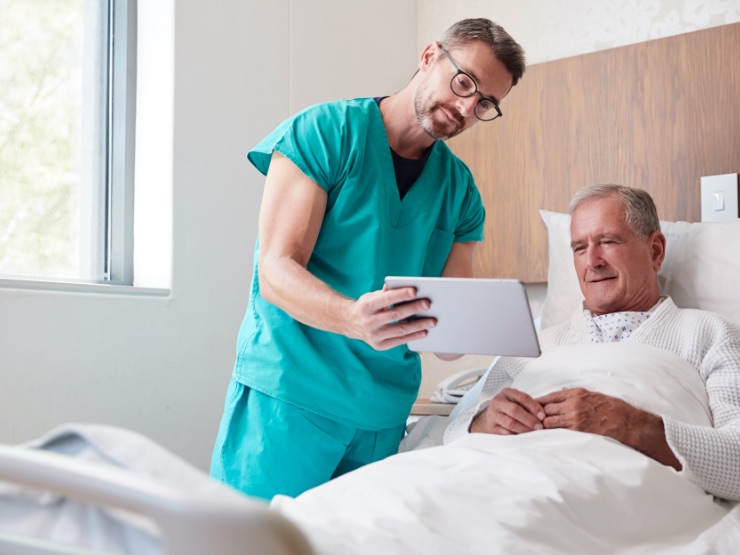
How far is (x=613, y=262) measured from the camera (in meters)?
2.02

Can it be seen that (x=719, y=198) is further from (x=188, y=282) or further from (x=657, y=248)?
Answer: (x=188, y=282)

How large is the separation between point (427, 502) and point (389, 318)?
0.34 m

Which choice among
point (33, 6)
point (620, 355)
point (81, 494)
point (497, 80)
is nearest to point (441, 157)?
point (497, 80)

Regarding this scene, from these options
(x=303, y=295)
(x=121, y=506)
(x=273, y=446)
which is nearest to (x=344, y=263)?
(x=303, y=295)

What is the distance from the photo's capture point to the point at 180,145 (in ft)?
7.87

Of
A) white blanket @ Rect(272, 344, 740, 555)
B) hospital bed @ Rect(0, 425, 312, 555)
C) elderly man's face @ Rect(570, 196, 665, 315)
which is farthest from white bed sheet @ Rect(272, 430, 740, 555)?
elderly man's face @ Rect(570, 196, 665, 315)

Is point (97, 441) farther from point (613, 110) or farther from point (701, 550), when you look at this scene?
point (613, 110)

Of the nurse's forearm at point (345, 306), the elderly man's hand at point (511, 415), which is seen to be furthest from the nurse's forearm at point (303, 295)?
the elderly man's hand at point (511, 415)

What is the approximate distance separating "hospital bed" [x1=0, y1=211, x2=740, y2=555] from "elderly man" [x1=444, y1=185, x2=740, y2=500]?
0.08 m

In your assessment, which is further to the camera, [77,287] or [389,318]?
[77,287]

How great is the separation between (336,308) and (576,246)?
3.10 ft

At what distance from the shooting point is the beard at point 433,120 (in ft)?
5.75

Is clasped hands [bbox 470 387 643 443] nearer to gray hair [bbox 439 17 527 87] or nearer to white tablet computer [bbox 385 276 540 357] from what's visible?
white tablet computer [bbox 385 276 540 357]

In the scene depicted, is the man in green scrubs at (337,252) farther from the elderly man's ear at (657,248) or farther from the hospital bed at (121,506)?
the hospital bed at (121,506)
